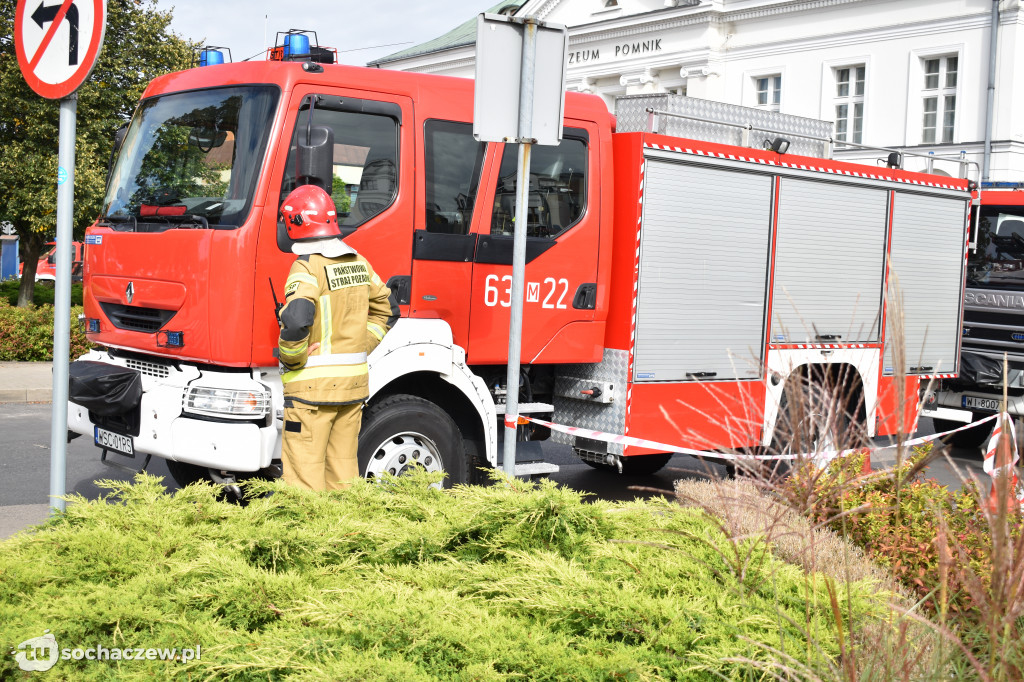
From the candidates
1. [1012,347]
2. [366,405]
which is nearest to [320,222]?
[366,405]

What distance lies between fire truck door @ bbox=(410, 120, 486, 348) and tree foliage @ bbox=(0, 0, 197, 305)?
42.5 feet

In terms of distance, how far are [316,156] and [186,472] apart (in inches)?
90.4

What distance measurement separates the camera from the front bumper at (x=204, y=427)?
5.17 meters

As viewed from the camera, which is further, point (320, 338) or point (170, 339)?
point (170, 339)

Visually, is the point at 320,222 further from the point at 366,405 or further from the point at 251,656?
the point at 251,656

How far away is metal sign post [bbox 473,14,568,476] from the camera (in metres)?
5.14

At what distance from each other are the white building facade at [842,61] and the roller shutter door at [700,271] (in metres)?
21.7

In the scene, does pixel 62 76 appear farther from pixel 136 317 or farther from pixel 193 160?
pixel 136 317

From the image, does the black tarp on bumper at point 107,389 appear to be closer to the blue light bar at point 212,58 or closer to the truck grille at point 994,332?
the blue light bar at point 212,58

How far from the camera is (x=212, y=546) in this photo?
2.81m

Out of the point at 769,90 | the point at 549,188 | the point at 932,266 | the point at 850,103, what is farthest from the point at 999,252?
the point at 769,90

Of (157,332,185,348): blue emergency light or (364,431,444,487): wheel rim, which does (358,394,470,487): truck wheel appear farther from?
(157,332,185,348): blue emergency light

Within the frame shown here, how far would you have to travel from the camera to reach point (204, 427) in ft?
17.1

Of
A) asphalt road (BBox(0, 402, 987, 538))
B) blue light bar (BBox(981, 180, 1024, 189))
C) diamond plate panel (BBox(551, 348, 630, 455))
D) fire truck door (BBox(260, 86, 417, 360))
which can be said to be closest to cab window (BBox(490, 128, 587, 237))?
fire truck door (BBox(260, 86, 417, 360))
